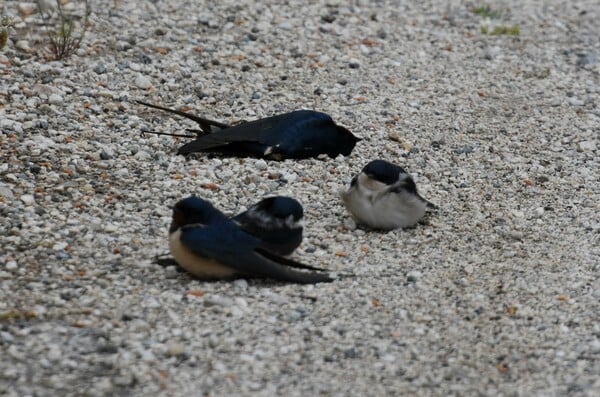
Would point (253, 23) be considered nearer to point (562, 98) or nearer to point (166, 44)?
point (166, 44)

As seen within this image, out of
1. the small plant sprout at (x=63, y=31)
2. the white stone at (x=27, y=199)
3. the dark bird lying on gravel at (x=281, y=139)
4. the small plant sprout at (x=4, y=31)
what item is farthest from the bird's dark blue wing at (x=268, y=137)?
the small plant sprout at (x=4, y=31)

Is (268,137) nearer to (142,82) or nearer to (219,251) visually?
(142,82)

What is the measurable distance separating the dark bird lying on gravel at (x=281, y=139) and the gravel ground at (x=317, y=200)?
121 mm

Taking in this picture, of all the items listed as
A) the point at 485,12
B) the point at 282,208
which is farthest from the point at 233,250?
the point at 485,12

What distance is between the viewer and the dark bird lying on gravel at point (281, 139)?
294 inches

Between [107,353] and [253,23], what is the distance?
5485 mm

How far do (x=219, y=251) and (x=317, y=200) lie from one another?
1.53 m

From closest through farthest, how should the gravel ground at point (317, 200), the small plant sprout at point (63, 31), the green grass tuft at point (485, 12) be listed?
the gravel ground at point (317, 200) < the small plant sprout at point (63, 31) < the green grass tuft at point (485, 12)

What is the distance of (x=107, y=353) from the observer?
16.2 ft

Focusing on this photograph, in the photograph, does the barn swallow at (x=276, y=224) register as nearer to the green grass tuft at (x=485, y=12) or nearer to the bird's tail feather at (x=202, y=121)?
the bird's tail feather at (x=202, y=121)

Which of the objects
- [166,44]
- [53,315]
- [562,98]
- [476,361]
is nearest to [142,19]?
[166,44]

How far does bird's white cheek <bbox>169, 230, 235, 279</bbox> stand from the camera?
18.5 feet

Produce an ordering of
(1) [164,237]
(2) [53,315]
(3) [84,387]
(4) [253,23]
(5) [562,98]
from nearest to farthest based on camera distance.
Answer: (3) [84,387] < (2) [53,315] < (1) [164,237] < (5) [562,98] < (4) [253,23]

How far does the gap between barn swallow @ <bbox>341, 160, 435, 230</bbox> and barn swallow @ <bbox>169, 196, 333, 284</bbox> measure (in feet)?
2.67
